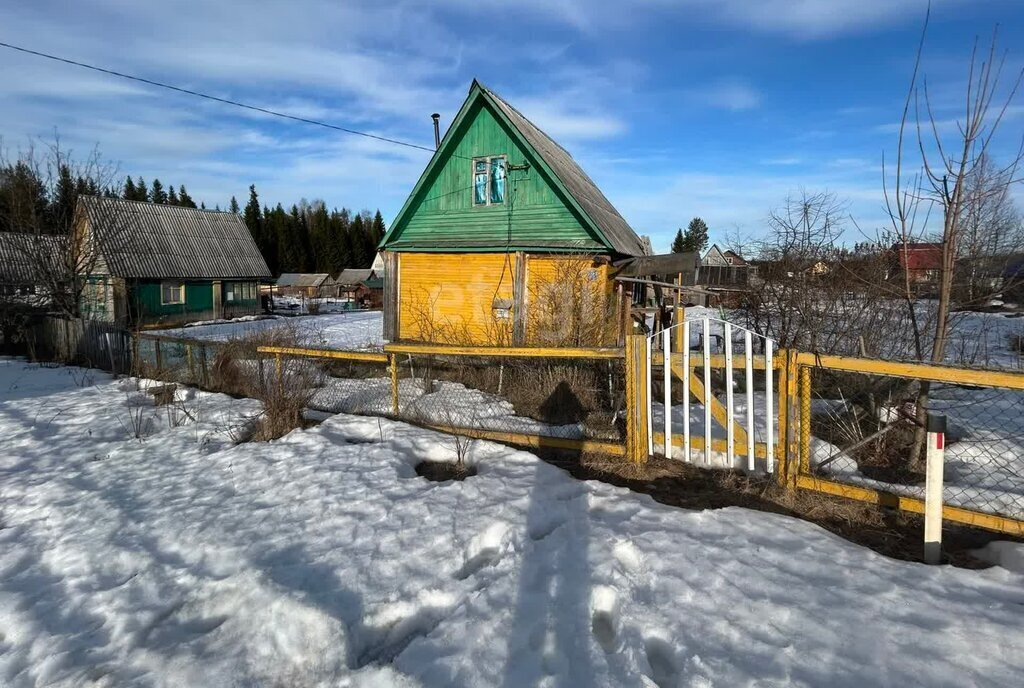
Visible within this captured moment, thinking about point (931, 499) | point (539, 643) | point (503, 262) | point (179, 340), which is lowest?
point (539, 643)

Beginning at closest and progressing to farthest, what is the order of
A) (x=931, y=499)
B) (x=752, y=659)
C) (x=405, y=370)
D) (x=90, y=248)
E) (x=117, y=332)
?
(x=752, y=659) → (x=931, y=499) → (x=405, y=370) → (x=117, y=332) → (x=90, y=248)

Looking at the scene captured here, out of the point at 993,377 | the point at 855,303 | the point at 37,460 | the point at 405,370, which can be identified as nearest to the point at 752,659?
the point at 993,377

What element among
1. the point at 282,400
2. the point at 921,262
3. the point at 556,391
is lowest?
the point at 556,391

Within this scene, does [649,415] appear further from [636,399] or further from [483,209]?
[483,209]

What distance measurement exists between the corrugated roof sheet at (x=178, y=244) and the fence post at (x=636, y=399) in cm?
2214

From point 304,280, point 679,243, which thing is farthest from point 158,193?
point 679,243

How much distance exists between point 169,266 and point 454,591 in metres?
29.8

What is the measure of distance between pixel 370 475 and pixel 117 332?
1021 cm

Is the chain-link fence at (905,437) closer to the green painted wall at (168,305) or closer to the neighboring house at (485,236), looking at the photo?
the neighboring house at (485,236)

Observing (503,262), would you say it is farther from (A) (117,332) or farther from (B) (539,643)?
(B) (539,643)

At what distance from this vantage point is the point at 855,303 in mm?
6945

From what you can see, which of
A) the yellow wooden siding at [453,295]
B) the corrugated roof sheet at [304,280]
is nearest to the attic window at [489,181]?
the yellow wooden siding at [453,295]

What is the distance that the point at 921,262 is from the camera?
580 cm

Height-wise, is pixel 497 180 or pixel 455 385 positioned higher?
pixel 497 180
